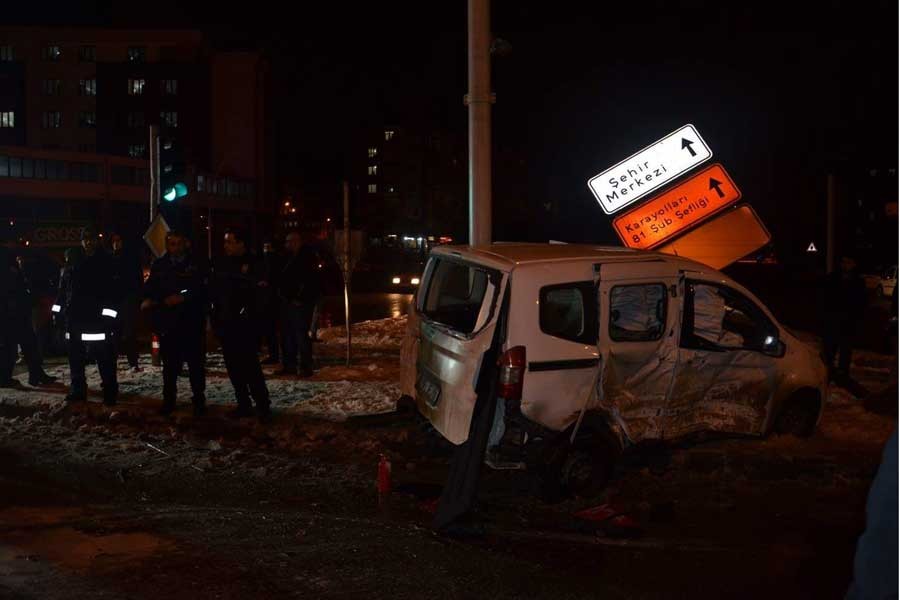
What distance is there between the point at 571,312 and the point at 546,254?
1.57 ft

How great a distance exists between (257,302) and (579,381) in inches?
159

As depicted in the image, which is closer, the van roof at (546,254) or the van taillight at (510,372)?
the van taillight at (510,372)

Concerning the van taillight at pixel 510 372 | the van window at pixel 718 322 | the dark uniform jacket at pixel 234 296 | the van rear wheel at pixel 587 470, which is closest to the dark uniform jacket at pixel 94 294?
the dark uniform jacket at pixel 234 296

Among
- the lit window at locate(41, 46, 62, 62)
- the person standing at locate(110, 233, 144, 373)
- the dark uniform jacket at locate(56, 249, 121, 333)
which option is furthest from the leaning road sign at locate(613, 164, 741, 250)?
the lit window at locate(41, 46, 62, 62)

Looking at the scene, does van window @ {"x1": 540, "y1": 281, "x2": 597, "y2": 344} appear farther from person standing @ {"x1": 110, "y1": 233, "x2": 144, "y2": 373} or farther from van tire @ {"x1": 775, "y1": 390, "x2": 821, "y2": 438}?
person standing @ {"x1": 110, "y1": 233, "x2": 144, "y2": 373}

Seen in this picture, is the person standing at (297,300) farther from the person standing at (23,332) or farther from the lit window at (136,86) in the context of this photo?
the lit window at (136,86)

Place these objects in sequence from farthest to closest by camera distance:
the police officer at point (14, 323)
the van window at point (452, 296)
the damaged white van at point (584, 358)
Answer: the police officer at point (14, 323) → the van window at point (452, 296) → the damaged white van at point (584, 358)

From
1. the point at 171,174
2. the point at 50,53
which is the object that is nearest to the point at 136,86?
the point at 50,53

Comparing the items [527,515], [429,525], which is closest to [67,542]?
[429,525]

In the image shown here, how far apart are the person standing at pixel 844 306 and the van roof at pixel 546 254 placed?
16.3 feet

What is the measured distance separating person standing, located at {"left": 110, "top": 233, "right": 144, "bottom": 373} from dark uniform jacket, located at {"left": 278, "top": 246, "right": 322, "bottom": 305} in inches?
68.5

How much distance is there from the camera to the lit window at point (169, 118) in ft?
279

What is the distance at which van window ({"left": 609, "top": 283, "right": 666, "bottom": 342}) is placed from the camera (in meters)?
7.69

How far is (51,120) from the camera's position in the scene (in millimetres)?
87000
